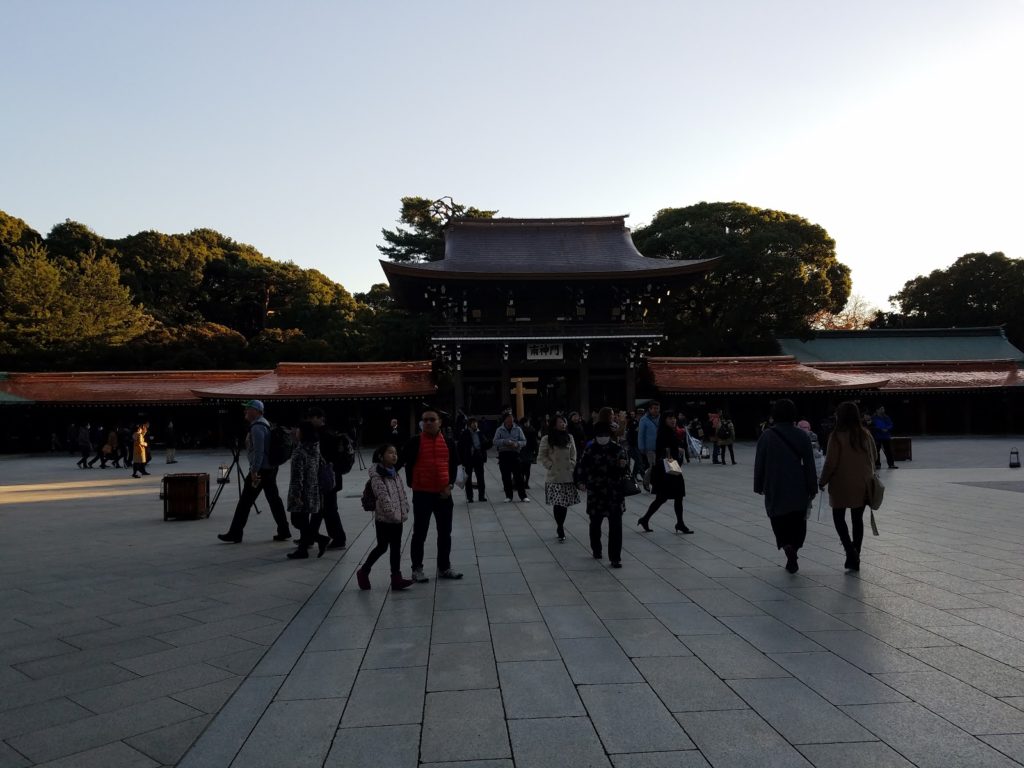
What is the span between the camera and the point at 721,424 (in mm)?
19641

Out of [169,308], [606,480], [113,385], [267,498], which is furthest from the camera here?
[169,308]

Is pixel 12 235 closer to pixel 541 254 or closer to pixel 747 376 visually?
pixel 541 254

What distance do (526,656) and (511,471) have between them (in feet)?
25.5

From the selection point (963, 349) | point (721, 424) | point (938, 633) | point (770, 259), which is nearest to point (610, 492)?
point (938, 633)

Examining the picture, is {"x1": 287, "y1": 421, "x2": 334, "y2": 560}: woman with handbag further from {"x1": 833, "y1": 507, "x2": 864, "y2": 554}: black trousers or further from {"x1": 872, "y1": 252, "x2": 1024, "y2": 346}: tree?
{"x1": 872, "y1": 252, "x2": 1024, "y2": 346}: tree

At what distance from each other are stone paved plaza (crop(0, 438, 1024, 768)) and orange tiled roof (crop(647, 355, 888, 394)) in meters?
20.9

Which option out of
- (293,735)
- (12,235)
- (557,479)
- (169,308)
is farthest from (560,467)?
(12,235)

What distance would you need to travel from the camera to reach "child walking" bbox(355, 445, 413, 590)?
6031 mm

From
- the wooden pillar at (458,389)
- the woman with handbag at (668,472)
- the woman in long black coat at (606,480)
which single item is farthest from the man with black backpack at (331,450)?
the wooden pillar at (458,389)

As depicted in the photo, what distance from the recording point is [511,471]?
12148 mm

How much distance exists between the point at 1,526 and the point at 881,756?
11824 millimetres

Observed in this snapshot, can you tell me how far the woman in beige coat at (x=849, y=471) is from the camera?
6281mm

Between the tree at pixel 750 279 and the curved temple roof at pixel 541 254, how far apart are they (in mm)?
6922

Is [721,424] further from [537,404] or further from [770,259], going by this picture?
[770,259]
